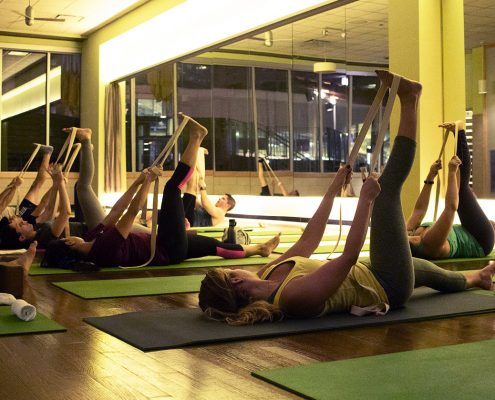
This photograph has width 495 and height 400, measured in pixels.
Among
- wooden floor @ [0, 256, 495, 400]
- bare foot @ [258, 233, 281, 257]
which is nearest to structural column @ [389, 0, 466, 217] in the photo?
bare foot @ [258, 233, 281, 257]

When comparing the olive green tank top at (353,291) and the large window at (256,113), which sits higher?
the large window at (256,113)

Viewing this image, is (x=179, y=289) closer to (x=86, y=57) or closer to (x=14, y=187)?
(x=14, y=187)

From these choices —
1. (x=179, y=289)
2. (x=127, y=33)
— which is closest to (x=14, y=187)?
(x=179, y=289)

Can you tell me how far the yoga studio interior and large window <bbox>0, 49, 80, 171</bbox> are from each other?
0.08ft

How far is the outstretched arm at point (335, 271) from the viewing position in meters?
2.71

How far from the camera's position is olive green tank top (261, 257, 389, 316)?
290 centimetres

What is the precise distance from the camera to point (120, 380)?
213 centimetres

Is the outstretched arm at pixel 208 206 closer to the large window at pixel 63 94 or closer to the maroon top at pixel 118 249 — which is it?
the maroon top at pixel 118 249

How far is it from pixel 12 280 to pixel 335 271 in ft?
5.91

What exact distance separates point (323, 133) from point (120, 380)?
7361 millimetres

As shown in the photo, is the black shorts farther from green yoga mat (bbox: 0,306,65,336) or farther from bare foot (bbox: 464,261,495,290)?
bare foot (bbox: 464,261,495,290)

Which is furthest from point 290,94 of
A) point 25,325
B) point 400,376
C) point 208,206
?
point 400,376

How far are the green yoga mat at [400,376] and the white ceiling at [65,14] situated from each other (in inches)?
356

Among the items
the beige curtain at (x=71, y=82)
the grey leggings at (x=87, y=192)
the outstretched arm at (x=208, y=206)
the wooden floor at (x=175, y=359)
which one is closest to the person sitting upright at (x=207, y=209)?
the outstretched arm at (x=208, y=206)
